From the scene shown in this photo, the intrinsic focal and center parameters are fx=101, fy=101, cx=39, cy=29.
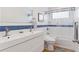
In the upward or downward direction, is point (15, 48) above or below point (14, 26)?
below

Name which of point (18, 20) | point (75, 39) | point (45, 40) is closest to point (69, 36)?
point (75, 39)

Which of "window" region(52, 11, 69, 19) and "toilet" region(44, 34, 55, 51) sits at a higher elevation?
"window" region(52, 11, 69, 19)

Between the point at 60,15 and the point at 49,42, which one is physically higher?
the point at 60,15

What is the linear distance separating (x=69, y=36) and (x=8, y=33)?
1670 millimetres

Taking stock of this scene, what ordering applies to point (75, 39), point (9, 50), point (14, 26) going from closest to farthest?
point (9, 50), point (14, 26), point (75, 39)
